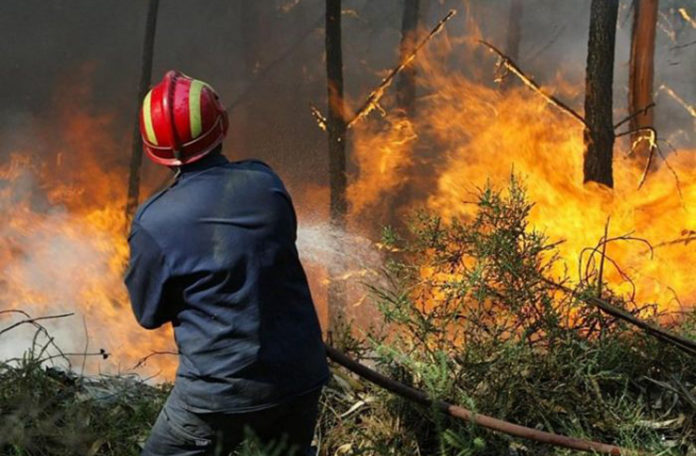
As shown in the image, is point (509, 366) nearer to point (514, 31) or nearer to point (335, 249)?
point (335, 249)

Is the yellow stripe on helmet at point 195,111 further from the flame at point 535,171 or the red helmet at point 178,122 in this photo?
the flame at point 535,171

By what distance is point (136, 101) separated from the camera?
514 inches

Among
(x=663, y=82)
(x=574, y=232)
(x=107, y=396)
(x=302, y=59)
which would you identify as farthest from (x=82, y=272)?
(x=663, y=82)

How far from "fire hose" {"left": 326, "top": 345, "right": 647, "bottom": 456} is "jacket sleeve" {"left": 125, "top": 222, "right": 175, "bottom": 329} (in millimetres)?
837

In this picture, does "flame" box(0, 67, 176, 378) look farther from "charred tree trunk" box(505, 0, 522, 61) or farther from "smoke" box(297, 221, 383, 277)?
"charred tree trunk" box(505, 0, 522, 61)

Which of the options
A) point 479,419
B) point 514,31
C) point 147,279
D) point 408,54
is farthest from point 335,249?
point 147,279

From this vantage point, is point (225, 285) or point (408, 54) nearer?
point (225, 285)

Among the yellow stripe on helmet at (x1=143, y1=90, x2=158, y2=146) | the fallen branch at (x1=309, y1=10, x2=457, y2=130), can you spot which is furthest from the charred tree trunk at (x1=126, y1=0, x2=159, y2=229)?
the yellow stripe on helmet at (x1=143, y1=90, x2=158, y2=146)

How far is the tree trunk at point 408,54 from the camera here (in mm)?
12969

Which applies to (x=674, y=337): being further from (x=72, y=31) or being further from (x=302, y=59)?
(x=72, y=31)

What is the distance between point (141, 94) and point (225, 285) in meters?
11.0

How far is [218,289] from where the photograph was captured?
8.50 ft

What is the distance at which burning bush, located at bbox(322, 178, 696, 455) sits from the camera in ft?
12.1

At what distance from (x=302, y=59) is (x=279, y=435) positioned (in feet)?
36.5
